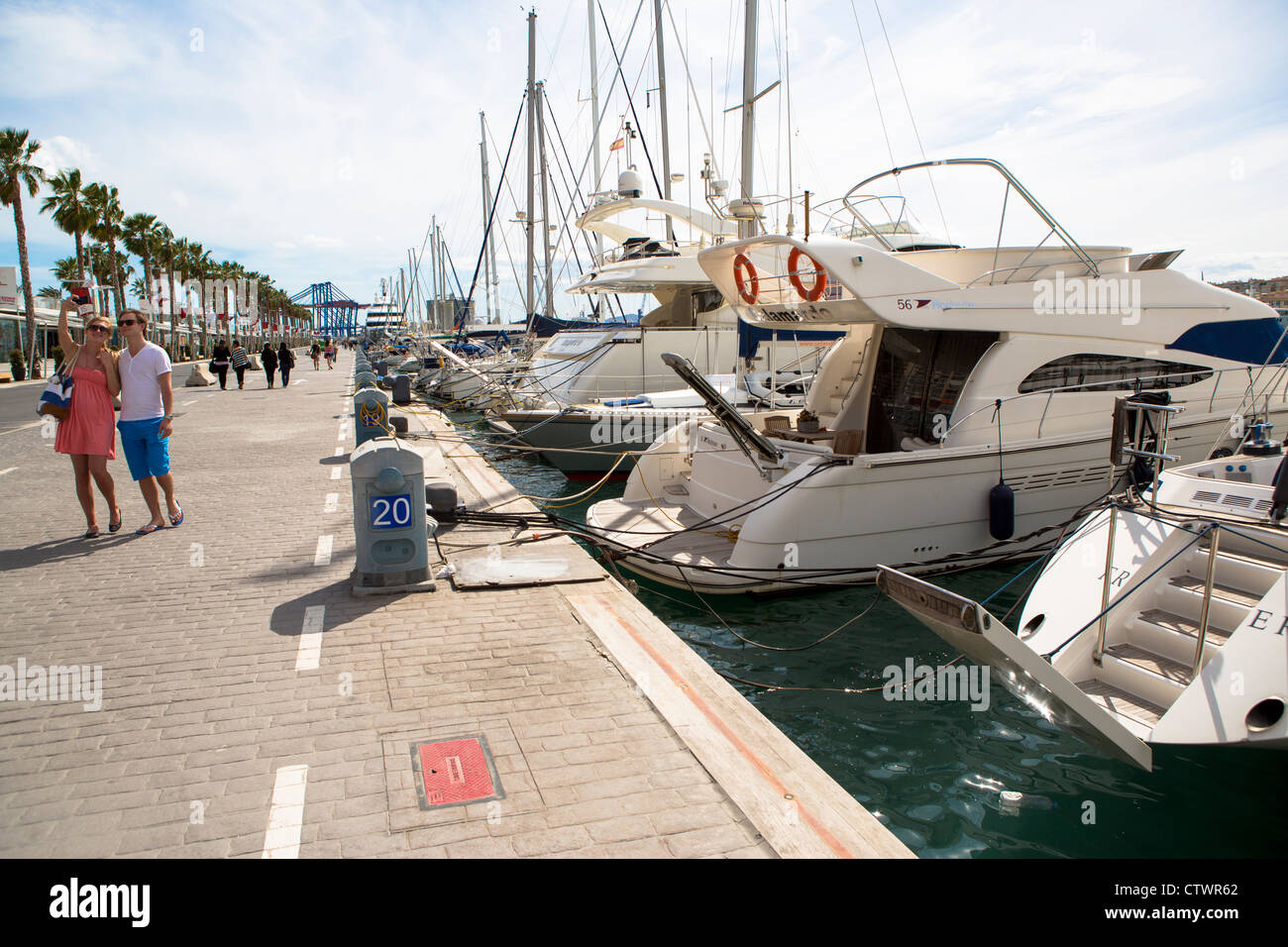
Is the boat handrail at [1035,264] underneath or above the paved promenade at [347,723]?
above

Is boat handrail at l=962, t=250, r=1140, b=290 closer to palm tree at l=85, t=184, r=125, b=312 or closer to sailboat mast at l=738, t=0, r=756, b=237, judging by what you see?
sailboat mast at l=738, t=0, r=756, b=237

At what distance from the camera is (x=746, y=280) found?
974 cm

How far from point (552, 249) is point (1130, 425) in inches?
1046

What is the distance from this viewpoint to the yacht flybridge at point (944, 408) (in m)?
7.89

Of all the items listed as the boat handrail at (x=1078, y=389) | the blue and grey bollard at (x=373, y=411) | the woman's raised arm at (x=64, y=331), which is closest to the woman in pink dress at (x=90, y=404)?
the woman's raised arm at (x=64, y=331)

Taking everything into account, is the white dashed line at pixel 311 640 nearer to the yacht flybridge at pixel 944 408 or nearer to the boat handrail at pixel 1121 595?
the yacht flybridge at pixel 944 408

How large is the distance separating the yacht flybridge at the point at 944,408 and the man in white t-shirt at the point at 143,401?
4.40 m

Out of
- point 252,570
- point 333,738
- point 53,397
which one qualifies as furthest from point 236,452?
point 333,738

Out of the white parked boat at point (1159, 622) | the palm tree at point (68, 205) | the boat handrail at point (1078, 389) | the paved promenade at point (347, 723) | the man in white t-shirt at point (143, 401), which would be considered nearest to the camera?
the paved promenade at point (347, 723)

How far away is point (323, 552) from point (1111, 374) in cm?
854

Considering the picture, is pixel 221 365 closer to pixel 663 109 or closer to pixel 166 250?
pixel 663 109

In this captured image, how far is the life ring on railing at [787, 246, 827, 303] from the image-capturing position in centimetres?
845

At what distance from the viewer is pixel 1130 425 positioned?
5.70 meters
